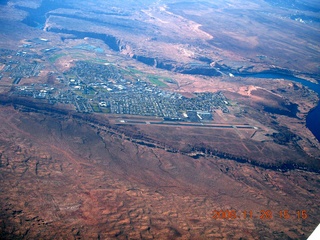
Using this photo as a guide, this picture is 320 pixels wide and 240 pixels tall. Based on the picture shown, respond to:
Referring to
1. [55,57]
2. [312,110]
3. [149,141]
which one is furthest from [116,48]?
[312,110]

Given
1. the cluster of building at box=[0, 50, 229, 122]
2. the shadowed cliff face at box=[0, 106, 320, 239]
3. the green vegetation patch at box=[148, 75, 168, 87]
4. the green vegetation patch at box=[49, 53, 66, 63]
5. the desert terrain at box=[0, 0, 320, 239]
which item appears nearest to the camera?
the shadowed cliff face at box=[0, 106, 320, 239]

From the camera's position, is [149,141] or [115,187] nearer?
[115,187]

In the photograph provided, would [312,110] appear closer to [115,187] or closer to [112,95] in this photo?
[112,95]
